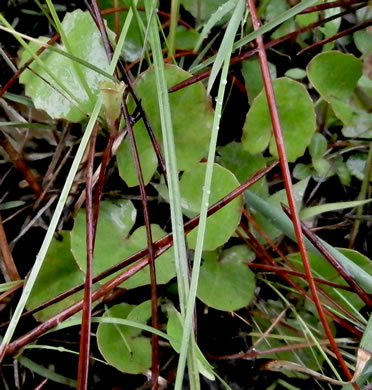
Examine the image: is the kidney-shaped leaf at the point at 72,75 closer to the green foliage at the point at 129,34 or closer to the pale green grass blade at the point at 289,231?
the green foliage at the point at 129,34

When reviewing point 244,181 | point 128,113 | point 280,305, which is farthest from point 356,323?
point 128,113

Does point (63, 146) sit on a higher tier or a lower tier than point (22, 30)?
lower

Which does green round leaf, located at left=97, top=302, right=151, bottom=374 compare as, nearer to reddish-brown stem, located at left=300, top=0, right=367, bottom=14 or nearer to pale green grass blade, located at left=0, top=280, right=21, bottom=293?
pale green grass blade, located at left=0, top=280, right=21, bottom=293

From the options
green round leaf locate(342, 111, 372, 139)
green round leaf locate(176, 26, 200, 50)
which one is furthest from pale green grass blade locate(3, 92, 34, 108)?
green round leaf locate(342, 111, 372, 139)

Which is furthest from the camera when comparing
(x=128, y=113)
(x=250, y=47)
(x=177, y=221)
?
(x=250, y=47)

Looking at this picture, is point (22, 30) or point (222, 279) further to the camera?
point (22, 30)

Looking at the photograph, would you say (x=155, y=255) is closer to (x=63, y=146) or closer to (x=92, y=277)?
(x=92, y=277)

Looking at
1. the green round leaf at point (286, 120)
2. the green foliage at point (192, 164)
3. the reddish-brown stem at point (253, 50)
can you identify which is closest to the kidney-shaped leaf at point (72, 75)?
the green foliage at point (192, 164)
